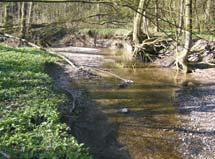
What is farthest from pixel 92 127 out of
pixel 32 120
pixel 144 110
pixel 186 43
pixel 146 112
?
pixel 186 43

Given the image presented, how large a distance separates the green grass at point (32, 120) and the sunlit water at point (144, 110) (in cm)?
161

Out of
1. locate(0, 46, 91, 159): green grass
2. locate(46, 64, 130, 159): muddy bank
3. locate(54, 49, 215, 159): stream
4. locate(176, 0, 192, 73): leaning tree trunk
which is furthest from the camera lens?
locate(176, 0, 192, 73): leaning tree trunk

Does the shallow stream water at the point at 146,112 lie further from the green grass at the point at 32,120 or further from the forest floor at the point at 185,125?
the green grass at the point at 32,120

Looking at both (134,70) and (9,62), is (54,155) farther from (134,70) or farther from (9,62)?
(134,70)

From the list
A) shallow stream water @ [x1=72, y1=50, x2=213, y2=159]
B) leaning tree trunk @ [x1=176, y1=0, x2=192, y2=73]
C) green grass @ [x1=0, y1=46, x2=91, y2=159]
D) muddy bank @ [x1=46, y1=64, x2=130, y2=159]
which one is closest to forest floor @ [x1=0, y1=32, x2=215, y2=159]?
muddy bank @ [x1=46, y1=64, x2=130, y2=159]

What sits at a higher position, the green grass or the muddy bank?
the green grass

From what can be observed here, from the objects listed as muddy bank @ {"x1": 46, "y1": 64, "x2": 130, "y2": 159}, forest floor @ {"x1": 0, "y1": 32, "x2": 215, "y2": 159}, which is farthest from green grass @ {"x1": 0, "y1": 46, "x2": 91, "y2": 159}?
forest floor @ {"x1": 0, "y1": 32, "x2": 215, "y2": 159}

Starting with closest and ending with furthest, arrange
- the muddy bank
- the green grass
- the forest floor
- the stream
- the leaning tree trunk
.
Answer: the green grass, the muddy bank, the forest floor, the stream, the leaning tree trunk

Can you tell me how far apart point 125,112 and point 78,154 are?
5.04 meters

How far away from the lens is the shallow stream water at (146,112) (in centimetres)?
967

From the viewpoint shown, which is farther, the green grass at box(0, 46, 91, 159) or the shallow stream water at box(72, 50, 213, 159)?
the shallow stream water at box(72, 50, 213, 159)

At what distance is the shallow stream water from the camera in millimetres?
9672

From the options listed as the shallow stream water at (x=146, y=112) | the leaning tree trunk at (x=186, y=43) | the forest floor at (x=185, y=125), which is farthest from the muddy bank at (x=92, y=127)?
the leaning tree trunk at (x=186, y=43)

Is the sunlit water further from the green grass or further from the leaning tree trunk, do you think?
the green grass
